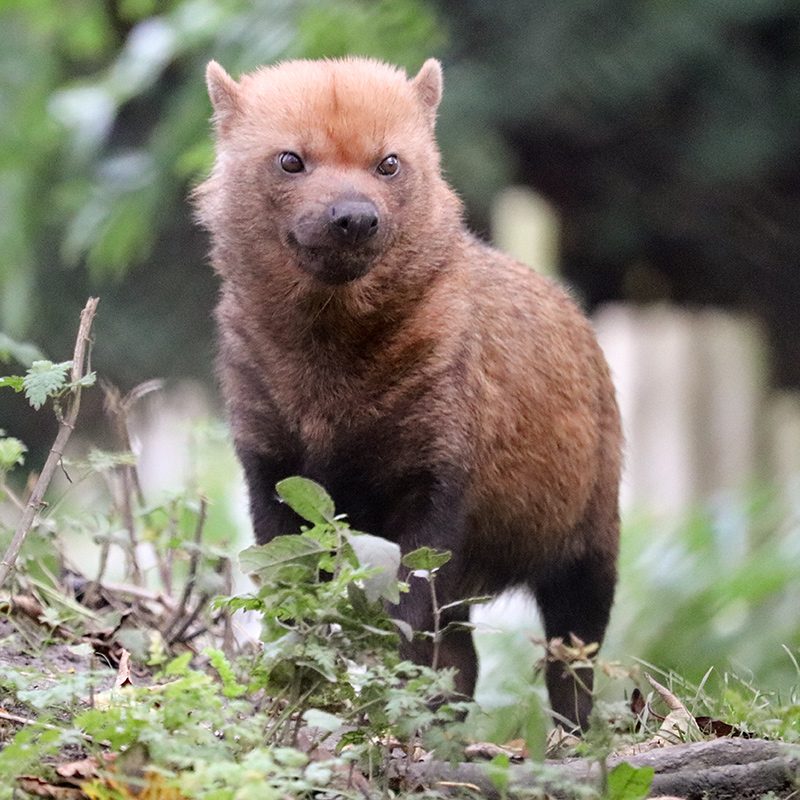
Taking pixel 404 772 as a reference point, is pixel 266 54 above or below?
above

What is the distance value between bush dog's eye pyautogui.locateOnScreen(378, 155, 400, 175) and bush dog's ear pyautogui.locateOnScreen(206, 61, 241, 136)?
2.01 feet

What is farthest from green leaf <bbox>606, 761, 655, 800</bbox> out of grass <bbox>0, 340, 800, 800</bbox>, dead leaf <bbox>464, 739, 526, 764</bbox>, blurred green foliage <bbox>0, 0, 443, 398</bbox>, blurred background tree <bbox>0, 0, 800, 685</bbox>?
blurred green foliage <bbox>0, 0, 443, 398</bbox>

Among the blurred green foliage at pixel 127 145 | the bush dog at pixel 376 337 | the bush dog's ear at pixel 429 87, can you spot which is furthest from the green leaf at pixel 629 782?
the blurred green foliage at pixel 127 145

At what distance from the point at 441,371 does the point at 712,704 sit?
4.11 feet

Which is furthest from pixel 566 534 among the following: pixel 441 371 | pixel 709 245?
pixel 709 245

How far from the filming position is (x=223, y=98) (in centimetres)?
513

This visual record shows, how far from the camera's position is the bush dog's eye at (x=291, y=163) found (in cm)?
471

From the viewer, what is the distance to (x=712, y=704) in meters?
4.28

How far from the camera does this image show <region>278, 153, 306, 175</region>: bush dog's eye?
15.4ft

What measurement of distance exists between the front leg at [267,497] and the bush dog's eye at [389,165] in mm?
935

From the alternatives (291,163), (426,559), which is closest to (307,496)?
(426,559)

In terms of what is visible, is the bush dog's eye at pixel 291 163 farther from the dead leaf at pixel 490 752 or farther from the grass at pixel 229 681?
the dead leaf at pixel 490 752

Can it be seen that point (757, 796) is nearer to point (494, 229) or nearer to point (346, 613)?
point (346, 613)

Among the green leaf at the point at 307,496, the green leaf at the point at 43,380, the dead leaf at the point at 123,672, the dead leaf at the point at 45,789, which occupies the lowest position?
the dead leaf at the point at 123,672
